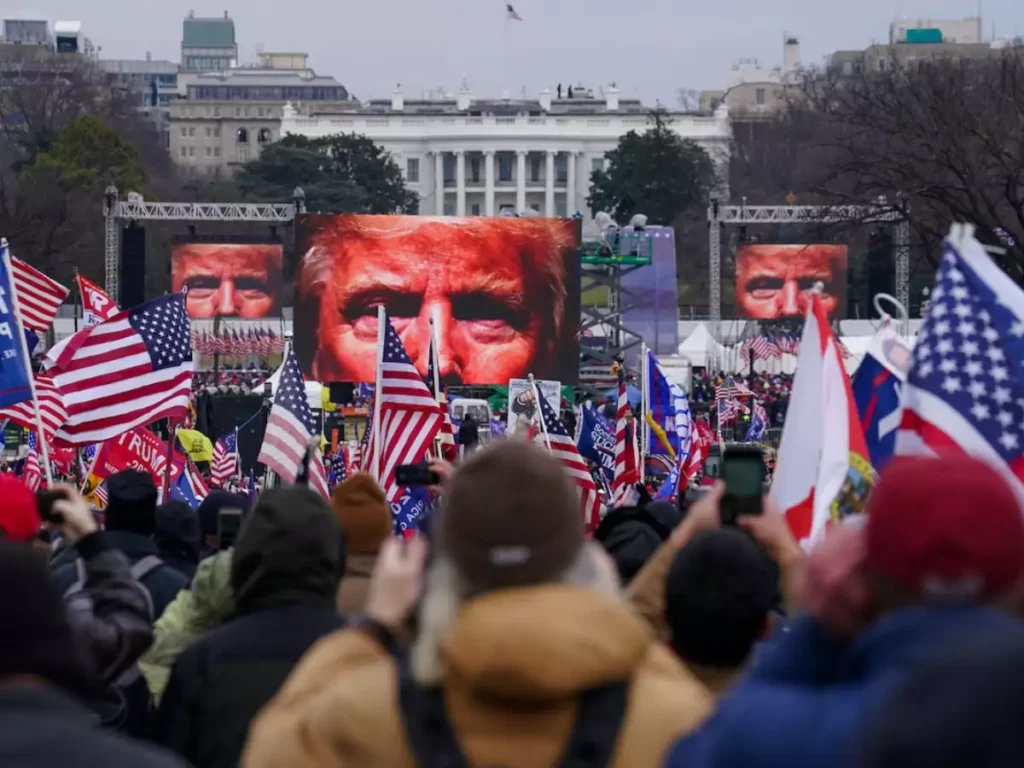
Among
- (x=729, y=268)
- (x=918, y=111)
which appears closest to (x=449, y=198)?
(x=729, y=268)

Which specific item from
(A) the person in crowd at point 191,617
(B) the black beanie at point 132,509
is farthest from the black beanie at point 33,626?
(B) the black beanie at point 132,509

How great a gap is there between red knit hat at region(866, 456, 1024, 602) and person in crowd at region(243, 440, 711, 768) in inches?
20.3

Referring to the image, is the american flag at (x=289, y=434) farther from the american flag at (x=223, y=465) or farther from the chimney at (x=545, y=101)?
the chimney at (x=545, y=101)

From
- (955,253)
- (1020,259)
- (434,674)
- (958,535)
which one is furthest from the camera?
(1020,259)

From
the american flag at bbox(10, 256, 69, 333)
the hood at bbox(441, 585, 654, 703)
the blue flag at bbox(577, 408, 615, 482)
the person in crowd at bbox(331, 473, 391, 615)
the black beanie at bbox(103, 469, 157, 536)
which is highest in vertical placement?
the hood at bbox(441, 585, 654, 703)

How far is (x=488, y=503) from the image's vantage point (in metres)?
3.04

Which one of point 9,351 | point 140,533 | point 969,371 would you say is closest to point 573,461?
point 9,351

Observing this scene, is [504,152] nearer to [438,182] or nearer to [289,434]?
[438,182]

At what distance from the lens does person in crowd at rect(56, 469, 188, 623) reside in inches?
238

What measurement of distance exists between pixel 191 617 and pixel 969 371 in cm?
200

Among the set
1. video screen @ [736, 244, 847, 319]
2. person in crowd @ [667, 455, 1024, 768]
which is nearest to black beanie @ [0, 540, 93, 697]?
person in crowd @ [667, 455, 1024, 768]

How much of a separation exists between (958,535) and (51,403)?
14.8 meters

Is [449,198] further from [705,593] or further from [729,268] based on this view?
[705,593]

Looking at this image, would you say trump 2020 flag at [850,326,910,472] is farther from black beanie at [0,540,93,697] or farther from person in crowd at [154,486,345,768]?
black beanie at [0,540,93,697]
